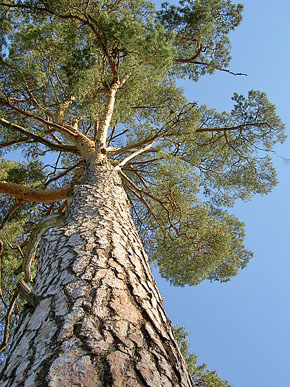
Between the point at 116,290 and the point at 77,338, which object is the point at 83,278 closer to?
the point at 116,290

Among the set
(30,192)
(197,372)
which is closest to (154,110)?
(30,192)

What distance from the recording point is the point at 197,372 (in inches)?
245

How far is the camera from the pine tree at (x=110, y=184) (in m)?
1.22

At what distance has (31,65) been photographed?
516 cm

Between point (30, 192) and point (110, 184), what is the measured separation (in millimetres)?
1742

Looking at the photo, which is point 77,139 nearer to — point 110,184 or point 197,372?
point 110,184

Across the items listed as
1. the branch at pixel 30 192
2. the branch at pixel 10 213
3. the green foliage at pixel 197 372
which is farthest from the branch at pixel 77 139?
the green foliage at pixel 197 372

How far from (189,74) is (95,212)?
6.04 m

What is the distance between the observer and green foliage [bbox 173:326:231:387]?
223 inches

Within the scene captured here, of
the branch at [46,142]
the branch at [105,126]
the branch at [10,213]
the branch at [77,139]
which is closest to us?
the branch at [46,142]

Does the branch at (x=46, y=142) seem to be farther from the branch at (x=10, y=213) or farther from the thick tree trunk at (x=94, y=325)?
the thick tree trunk at (x=94, y=325)

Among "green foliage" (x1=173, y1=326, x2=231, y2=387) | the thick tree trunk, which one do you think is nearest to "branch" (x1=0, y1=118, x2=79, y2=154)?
the thick tree trunk

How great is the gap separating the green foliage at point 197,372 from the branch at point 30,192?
169 inches

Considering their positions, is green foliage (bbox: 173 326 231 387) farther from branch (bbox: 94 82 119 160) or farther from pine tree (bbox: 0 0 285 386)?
branch (bbox: 94 82 119 160)
